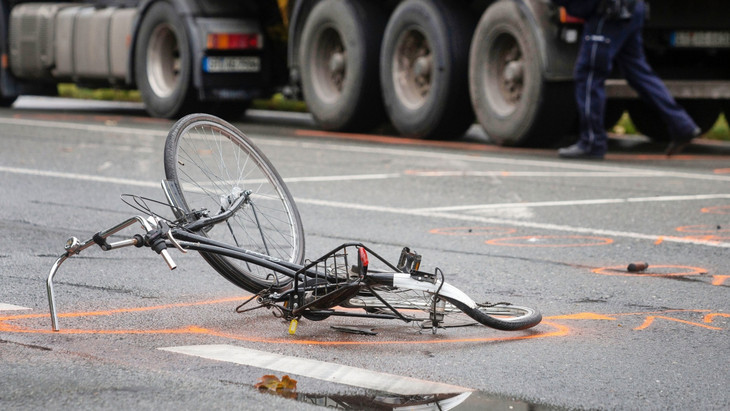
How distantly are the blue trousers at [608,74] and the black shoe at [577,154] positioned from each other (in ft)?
0.13

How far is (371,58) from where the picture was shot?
13.9m

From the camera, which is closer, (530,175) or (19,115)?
(530,175)

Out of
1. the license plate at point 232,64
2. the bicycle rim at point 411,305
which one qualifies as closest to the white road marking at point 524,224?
the bicycle rim at point 411,305

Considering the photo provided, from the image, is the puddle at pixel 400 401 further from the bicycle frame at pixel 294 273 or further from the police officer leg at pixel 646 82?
the police officer leg at pixel 646 82

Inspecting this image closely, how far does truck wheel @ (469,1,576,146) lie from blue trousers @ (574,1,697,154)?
17.7 inches

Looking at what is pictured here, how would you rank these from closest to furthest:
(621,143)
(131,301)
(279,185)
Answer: (131,301), (279,185), (621,143)

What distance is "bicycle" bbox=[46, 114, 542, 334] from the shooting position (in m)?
4.62

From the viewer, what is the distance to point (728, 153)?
12.9m

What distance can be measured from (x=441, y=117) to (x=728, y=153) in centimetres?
280

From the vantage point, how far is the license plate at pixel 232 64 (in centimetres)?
1482

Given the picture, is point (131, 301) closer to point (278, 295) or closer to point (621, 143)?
point (278, 295)

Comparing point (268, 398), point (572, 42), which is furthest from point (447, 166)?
point (268, 398)

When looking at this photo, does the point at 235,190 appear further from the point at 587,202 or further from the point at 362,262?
the point at 587,202

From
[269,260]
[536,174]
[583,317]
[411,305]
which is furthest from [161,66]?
[411,305]
